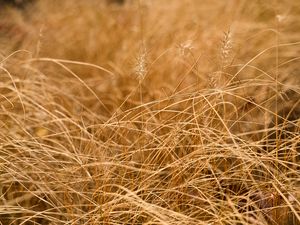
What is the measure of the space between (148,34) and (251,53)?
97 centimetres

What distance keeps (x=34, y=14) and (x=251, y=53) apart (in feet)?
8.25

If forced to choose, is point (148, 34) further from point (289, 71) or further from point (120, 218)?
point (120, 218)

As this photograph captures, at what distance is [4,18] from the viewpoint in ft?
16.2

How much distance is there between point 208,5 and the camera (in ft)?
13.5

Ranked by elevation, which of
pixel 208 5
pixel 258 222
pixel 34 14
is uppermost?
pixel 258 222

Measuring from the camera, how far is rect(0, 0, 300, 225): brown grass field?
75.8 inches

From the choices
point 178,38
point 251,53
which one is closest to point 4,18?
point 178,38

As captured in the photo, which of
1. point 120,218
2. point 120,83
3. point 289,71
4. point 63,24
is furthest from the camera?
point 63,24

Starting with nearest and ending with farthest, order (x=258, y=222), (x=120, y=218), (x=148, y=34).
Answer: (x=258, y=222), (x=120, y=218), (x=148, y=34)

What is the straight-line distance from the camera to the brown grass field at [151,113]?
75.8 inches

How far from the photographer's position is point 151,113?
240cm

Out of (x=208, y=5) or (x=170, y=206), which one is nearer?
(x=170, y=206)

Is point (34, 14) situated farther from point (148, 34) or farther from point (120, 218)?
point (120, 218)

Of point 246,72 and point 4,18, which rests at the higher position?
point 246,72
